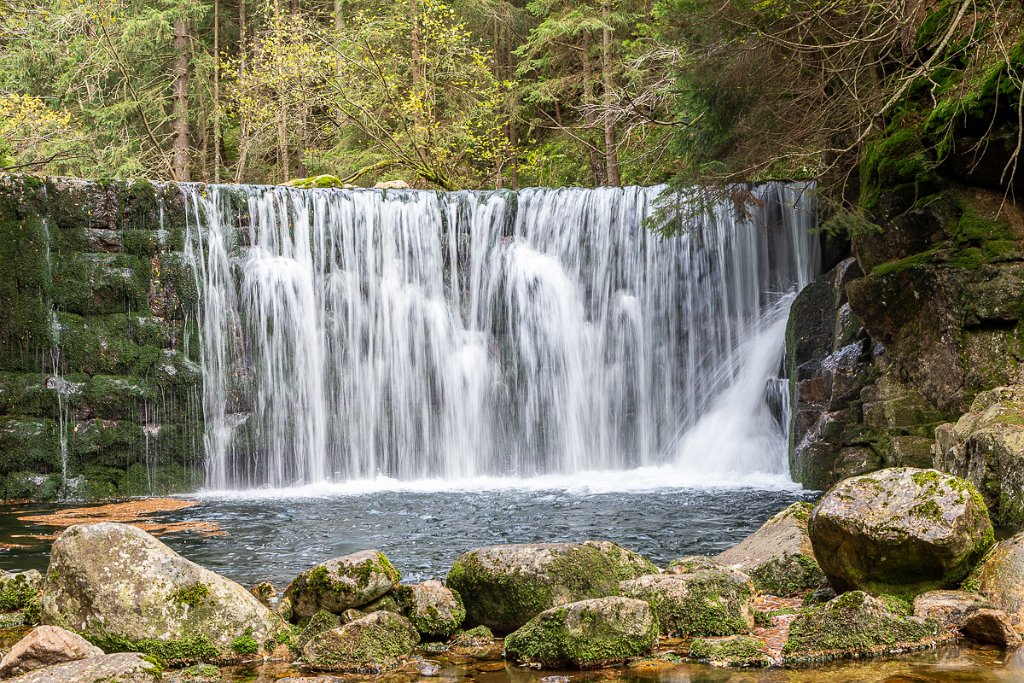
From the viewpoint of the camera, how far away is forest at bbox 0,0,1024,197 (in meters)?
10.4

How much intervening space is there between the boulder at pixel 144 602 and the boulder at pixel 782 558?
3.12 meters

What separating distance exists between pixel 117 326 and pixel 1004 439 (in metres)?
11.7

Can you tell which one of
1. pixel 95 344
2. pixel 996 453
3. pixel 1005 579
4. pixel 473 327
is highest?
pixel 473 327

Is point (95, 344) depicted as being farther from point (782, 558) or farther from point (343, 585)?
point (782, 558)

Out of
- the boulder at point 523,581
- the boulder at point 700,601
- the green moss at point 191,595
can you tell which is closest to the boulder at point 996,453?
the boulder at point 700,601

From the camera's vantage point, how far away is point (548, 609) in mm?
5316

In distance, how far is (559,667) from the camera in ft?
15.9

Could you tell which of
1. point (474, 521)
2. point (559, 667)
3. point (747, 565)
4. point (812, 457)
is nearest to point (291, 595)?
point (559, 667)

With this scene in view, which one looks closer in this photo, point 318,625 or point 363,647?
point 363,647

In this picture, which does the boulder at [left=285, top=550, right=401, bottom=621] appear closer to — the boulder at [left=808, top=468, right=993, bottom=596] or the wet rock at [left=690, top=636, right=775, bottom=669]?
the wet rock at [left=690, top=636, right=775, bottom=669]

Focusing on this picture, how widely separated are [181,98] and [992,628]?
24611 millimetres

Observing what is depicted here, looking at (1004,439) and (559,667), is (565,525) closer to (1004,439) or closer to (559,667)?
(1004,439)

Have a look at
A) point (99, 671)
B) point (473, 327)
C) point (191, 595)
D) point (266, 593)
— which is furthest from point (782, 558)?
point (473, 327)

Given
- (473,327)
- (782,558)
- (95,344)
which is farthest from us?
(473,327)
